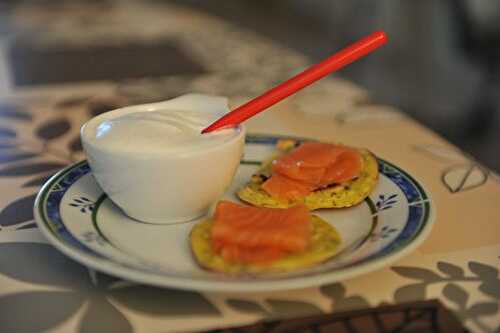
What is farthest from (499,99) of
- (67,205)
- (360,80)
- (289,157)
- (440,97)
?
(67,205)

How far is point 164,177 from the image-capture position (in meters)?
Result: 0.57

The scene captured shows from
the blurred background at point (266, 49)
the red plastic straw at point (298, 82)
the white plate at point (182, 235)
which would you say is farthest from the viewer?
the blurred background at point (266, 49)

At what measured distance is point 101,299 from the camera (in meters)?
0.52

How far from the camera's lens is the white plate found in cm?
48

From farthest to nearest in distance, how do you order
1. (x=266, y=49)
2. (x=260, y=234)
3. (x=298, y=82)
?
1. (x=266, y=49)
2. (x=298, y=82)
3. (x=260, y=234)

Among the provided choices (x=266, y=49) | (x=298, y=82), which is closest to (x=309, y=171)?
(x=298, y=82)

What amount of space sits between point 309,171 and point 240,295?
187 millimetres

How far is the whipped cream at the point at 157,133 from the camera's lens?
565 millimetres

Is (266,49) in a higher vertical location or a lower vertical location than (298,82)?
lower

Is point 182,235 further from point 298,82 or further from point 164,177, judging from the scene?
point 298,82

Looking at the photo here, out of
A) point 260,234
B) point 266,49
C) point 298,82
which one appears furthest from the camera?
point 266,49

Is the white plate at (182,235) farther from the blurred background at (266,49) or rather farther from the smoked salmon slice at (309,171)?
the blurred background at (266,49)

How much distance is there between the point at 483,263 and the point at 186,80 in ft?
2.77

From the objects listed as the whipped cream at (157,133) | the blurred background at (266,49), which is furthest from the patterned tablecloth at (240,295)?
the whipped cream at (157,133)
